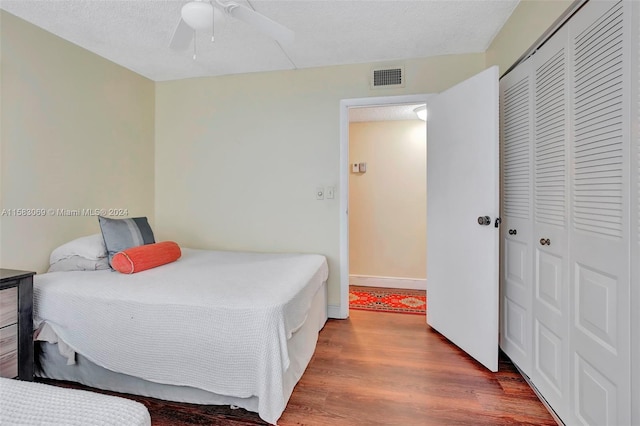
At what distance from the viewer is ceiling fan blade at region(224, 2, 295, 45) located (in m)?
1.49

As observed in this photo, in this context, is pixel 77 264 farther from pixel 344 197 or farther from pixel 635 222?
pixel 635 222

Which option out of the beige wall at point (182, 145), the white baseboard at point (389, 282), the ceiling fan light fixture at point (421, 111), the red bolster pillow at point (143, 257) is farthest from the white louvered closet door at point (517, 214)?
the red bolster pillow at point (143, 257)

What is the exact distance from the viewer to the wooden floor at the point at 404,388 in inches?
61.0

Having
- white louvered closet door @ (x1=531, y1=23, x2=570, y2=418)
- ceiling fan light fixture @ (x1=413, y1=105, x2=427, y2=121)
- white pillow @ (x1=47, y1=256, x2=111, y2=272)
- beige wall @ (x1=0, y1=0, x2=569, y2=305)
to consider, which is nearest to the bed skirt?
white pillow @ (x1=47, y1=256, x2=111, y2=272)

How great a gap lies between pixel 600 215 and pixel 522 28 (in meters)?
1.37

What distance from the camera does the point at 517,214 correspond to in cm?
191

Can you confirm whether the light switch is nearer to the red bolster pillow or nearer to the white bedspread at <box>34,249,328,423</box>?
the white bedspread at <box>34,249,328,423</box>

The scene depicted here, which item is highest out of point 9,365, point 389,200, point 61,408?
point 389,200

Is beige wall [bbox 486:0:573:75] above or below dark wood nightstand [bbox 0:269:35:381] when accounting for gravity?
above

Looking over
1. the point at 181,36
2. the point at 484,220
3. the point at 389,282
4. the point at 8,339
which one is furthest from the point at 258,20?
the point at 389,282

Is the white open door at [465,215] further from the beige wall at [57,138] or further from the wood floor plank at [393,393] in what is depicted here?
the beige wall at [57,138]

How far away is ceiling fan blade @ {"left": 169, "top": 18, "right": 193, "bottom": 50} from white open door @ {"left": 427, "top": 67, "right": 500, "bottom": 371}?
1839mm

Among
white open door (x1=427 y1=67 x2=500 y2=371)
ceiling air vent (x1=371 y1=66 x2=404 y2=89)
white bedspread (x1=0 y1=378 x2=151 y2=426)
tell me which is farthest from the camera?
ceiling air vent (x1=371 y1=66 x2=404 y2=89)

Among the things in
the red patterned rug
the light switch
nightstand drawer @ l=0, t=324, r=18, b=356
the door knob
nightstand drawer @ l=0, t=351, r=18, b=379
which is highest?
the light switch
